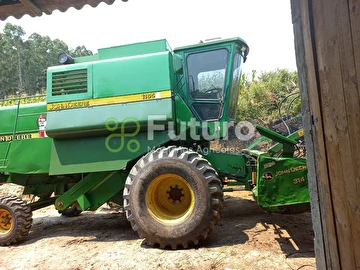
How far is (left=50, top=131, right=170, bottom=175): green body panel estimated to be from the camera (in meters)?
4.71

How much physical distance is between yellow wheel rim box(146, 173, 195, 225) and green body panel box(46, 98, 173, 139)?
91 cm

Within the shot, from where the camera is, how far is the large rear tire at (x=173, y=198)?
3.99 meters

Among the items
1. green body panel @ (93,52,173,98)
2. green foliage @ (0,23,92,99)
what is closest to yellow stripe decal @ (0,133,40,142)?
green body panel @ (93,52,173,98)

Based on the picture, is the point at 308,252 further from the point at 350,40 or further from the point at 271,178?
the point at 350,40

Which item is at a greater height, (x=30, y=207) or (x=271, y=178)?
(x=271, y=178)

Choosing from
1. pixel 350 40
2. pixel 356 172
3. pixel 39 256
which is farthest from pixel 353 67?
pixel 39 256

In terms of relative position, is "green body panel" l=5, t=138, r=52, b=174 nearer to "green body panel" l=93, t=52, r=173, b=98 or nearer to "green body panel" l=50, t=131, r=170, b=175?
"green body panel" l=50, t=131, r=170, b=175

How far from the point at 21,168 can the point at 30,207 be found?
2.33ft

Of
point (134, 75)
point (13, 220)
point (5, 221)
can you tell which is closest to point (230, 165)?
point (134, 75)

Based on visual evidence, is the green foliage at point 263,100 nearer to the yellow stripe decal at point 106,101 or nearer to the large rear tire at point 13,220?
the yellow stripe decal at point 106,101

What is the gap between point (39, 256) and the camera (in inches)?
167

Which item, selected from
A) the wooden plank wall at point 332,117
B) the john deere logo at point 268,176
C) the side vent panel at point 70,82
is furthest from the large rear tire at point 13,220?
the wooden plank wall at point 332,117

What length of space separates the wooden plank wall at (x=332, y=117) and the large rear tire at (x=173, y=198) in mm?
2034

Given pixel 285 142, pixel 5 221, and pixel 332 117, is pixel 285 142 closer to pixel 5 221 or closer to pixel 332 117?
pixel 332 117
